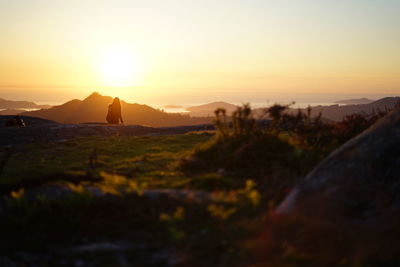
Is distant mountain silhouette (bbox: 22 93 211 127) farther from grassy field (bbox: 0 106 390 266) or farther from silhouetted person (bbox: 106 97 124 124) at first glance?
grassy field (bbox: 0 106 390 266)

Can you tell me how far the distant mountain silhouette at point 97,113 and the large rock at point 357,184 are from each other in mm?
93973

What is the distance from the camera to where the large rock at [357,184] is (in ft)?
18.2

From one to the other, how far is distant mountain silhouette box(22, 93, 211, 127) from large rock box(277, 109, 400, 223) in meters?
94.0

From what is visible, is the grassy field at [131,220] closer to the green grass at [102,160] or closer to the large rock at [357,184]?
the large rock at [357,184]

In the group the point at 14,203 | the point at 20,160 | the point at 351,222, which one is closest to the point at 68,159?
the point at 20,160

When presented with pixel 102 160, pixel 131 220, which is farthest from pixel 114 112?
pixel 131 220

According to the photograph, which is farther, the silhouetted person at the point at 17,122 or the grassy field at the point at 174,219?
the silhouetted person at the point at 17,122

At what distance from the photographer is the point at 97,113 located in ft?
353

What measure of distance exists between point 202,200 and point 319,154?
4121 mm

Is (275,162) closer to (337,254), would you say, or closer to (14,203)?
(337,254)

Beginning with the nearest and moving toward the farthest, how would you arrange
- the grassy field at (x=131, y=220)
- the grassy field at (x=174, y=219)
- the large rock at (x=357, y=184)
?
1. the grassy field at (x=174, y=219)
2. the grassy field at (x=131, y=220)
3. the large rock at (x=357, y=184)

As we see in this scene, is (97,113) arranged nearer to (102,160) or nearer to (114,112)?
(114,112)

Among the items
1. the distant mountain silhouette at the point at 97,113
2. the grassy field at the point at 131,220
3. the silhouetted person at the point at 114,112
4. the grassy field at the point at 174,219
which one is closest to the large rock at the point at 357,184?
the grassy field at the point at 174,219

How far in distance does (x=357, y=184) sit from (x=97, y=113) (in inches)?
4169
